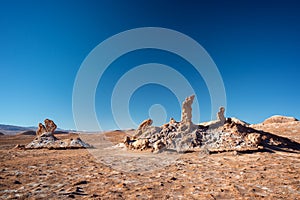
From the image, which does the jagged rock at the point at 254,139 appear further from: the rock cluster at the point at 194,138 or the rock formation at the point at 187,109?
the rock formation at the point at 187,109

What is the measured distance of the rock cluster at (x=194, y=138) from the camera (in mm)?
16875

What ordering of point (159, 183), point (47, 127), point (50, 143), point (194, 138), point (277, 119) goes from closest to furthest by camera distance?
point (159, 183)
point (194, 138)
point (50, 143)
point (47, 127)
point (277, 119)

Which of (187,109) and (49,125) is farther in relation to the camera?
(49,125)

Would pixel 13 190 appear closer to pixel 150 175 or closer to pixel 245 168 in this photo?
pixel 150 175

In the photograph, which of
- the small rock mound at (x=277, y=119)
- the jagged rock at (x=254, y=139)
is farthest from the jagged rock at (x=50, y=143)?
the small rock mound at (x=277, y=119)

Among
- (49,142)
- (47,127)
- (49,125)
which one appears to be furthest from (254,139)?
(47,127)

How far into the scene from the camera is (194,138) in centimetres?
1883

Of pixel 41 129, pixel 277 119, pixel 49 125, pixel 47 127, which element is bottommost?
pixel 41 129

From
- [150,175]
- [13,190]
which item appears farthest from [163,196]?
[13,190]

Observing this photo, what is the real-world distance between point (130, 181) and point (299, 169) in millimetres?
8825

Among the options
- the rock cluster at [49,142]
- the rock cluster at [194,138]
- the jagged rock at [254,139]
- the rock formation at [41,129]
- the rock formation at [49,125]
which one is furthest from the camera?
the rock formation at [49,125]

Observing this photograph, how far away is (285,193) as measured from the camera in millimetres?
6363

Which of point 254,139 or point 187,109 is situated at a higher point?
point 187,109

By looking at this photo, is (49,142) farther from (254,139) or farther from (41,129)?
(254,139)
